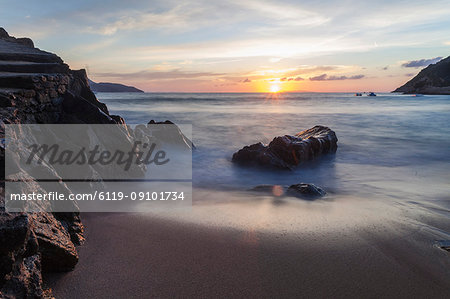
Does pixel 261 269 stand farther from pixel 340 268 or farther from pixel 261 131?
pixel 261 131

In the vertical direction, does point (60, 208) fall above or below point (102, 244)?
above

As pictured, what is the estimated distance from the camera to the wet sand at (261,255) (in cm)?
300

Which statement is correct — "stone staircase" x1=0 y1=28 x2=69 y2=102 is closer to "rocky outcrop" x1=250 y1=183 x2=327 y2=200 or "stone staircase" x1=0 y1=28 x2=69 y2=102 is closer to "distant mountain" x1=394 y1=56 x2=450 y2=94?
"rocky outcrop" x1=250 y1=183 x2=327 y2=200

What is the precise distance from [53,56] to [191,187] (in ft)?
16.7

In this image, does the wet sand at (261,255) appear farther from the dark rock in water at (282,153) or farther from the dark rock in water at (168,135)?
the dark rock in water at (168,135)

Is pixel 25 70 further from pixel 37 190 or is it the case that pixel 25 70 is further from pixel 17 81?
pixel 37 190

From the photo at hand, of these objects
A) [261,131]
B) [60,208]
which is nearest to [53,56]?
[60,208]

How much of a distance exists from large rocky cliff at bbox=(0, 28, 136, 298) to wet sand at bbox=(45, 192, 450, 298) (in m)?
0.31

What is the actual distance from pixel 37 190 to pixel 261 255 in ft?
8.83

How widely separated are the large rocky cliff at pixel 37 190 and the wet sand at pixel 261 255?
306 mm

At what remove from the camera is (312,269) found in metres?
3.36

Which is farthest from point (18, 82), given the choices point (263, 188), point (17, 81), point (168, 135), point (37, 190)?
point (168, 135)

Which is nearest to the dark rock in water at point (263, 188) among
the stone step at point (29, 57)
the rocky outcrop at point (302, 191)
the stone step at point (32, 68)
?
the rocky outcrop at point (302, 191)

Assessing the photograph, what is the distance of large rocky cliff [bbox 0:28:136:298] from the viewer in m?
2.30
